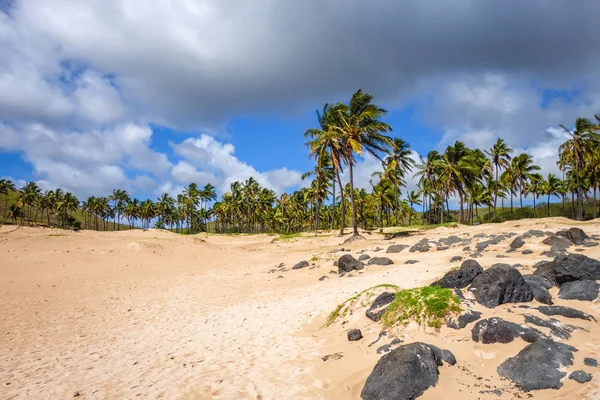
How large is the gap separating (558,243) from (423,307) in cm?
1324

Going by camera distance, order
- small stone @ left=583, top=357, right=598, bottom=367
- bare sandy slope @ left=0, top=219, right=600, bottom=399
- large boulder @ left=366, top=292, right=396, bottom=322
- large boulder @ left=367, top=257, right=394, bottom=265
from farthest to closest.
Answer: large boulder @ left=367, top=257, right=394, bottom=265, large boulder @ left=366, top=292, right=396, bottom=322, bare sandy slope @ left=0, top=219, right=600, bottom=399, small stone @ left=583, top=357, right=598, bottom=367

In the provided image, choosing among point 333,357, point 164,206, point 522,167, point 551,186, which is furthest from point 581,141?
point 164,206

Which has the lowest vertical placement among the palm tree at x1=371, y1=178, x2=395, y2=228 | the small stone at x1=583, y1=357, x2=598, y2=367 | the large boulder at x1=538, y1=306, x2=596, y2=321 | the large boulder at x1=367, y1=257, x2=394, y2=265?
the large boulder at x1=367, y1=257, x2=394, y2=265

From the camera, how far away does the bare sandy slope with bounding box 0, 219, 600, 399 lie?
6.09 m

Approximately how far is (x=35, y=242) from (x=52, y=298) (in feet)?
60.2

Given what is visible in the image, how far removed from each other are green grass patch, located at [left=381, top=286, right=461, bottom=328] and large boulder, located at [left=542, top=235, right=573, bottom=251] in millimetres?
11339

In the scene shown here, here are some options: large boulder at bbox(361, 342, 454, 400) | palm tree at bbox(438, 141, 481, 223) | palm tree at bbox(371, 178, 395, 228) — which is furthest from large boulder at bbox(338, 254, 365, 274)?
palm tree at bbox(371, 178, 395, 228)

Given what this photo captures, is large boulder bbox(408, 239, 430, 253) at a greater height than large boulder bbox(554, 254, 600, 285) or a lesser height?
lesser

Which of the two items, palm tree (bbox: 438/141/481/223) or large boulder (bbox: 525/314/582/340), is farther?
palm tree (bbox: 438/141/481/223)

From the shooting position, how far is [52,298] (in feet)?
53.4

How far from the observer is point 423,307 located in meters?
7.66

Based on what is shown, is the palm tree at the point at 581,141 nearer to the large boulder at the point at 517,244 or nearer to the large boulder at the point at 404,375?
the large boulder at the point at 517,244

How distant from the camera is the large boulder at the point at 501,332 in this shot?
5.93 metres

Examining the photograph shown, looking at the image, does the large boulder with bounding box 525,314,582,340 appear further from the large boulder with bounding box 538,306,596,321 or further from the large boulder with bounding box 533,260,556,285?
the large boulder with bounding box 533,260,556,285
